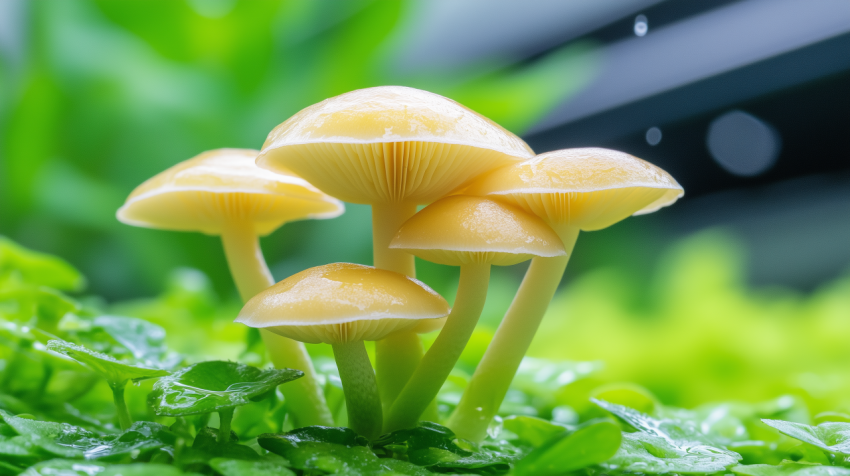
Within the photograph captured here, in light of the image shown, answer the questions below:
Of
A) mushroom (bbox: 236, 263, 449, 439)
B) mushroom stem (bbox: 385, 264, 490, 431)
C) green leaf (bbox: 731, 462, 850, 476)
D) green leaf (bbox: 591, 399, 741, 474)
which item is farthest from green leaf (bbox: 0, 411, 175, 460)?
green leaf (bbox: 731, 462, 850, 476)

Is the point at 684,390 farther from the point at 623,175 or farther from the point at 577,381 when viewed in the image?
the point at 623,175

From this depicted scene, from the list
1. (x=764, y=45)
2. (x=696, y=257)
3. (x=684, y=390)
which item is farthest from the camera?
(x=696, y=257)

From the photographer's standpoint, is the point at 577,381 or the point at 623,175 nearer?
the point at 623,175

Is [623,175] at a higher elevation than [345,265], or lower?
higher

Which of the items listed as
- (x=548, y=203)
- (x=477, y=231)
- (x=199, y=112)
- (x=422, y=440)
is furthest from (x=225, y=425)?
(x=199, y=112)

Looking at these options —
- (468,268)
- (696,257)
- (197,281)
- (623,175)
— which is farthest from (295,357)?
Answer: (696,257)
